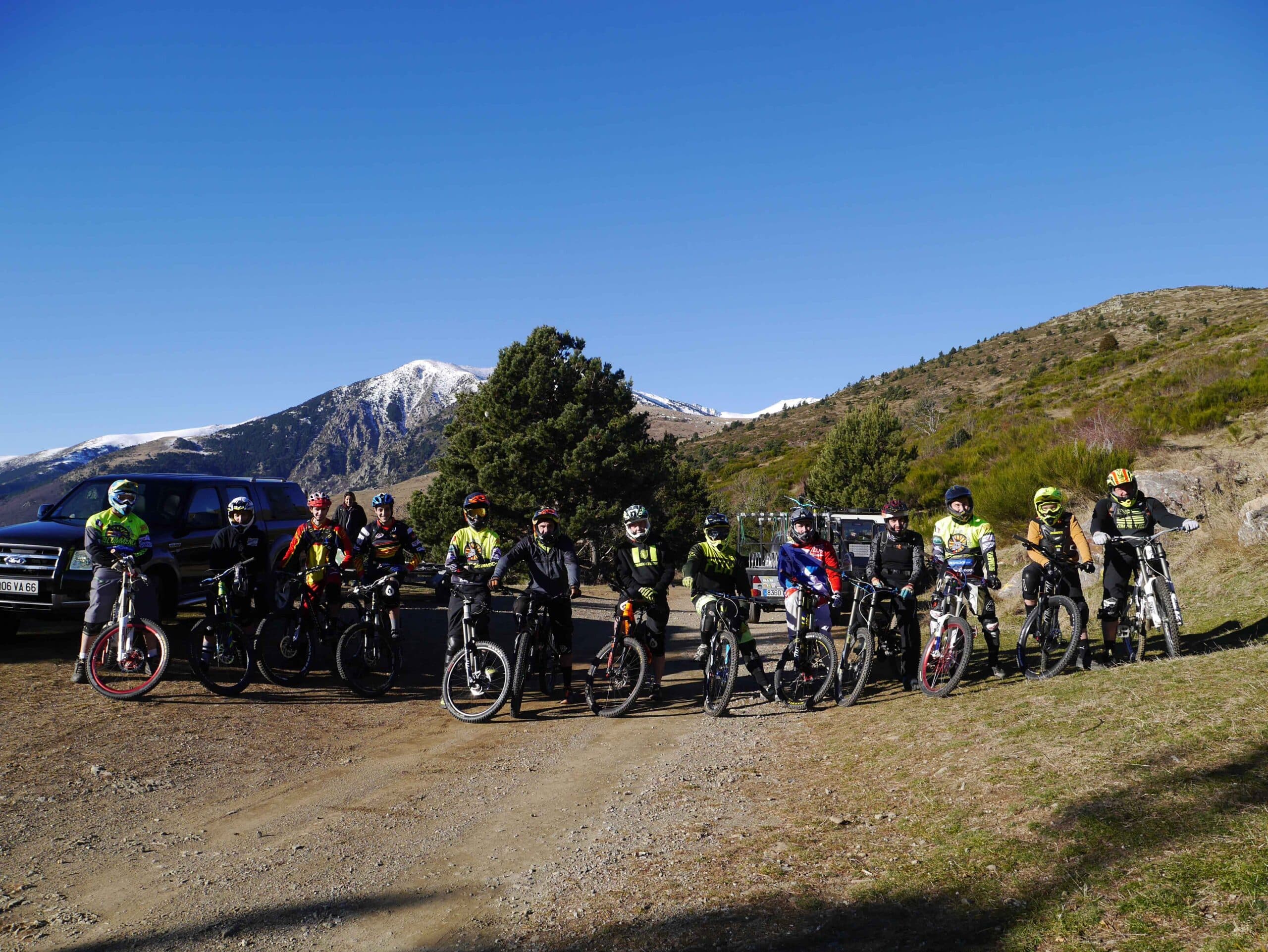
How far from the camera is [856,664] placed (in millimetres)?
8625

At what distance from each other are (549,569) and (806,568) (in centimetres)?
275

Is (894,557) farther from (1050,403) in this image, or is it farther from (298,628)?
(1050,403)

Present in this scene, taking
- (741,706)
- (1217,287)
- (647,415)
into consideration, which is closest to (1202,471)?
(741,706)

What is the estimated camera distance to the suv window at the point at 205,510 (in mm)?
11578

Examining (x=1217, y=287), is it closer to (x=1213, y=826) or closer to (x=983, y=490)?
(x=983, y=490)

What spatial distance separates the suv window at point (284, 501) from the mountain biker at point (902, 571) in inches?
349

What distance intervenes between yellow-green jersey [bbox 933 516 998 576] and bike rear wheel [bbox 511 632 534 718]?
174 inches

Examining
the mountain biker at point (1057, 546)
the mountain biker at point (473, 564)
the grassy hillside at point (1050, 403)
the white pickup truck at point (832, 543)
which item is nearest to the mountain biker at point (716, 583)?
the mountain biker at point (473, 564)

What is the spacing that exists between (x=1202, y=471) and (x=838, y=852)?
15020 mm

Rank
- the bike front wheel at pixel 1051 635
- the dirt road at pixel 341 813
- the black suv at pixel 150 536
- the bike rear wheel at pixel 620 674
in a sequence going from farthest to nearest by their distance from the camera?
the black suv at pixel 150 536, the bike rear wheel at pixel 620 674, the bike front wheel at pixel 1051 635, the dirt road at pixel 341 813

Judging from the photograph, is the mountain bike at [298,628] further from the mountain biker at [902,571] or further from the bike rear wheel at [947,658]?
the bike rear wheel at [947,658]

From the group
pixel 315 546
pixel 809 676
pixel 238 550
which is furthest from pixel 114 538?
pixel 809 676

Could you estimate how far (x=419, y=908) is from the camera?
13.4ft

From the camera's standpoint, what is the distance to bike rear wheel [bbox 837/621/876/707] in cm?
821
